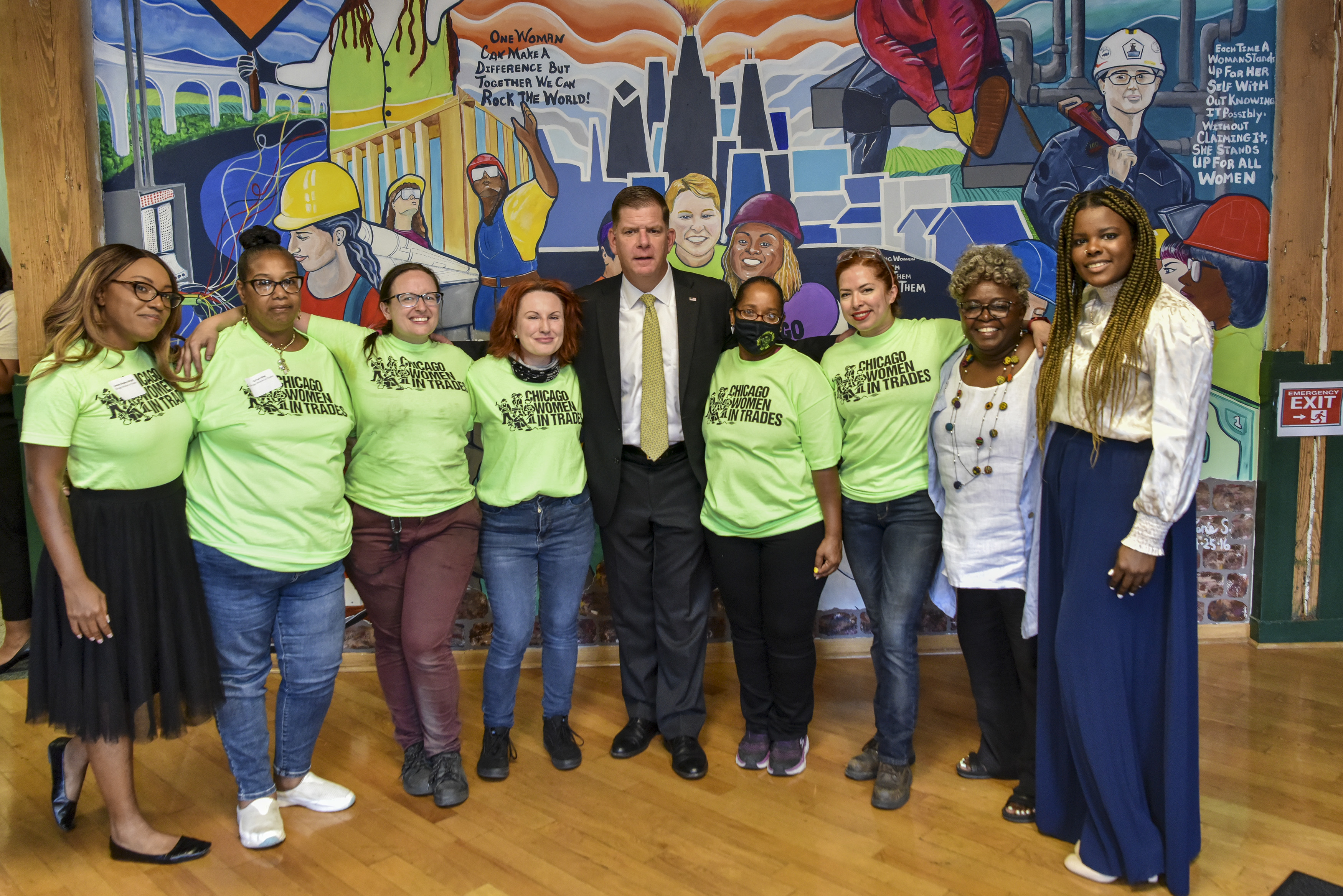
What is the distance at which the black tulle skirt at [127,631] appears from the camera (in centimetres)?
234

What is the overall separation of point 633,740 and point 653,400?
121 cm

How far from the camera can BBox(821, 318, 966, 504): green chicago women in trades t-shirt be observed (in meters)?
2.78

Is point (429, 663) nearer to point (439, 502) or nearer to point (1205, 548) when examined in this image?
point (439, 502)

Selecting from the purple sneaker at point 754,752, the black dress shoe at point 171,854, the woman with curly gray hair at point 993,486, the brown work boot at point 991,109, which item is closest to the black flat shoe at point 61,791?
the black dress shoe at point 171,854

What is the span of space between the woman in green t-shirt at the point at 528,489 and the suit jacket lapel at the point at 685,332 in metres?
0.33

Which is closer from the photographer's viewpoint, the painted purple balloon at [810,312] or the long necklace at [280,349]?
the long necklace at [280,349]

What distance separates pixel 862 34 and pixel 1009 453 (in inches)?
Answer: 90.1

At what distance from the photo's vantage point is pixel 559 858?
99.9 inches

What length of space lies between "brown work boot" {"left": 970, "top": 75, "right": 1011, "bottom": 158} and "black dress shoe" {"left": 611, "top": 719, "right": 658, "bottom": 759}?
2.84 metres

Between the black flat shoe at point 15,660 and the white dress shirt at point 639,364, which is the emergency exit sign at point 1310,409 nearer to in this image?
the white dress shirt at point 639,364

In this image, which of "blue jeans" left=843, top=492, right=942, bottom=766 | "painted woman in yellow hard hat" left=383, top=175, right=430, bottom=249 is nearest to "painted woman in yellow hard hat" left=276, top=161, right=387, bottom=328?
"painted woman in yellow hard hat" left=383, top=175, right=430, bottom=249

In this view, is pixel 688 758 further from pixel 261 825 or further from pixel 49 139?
pixel 49 139

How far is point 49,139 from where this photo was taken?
3.76 metres

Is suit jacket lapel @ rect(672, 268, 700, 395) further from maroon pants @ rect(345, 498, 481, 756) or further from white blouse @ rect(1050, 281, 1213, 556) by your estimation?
white blouse @ rect(1050, 281, 1213, 556)
